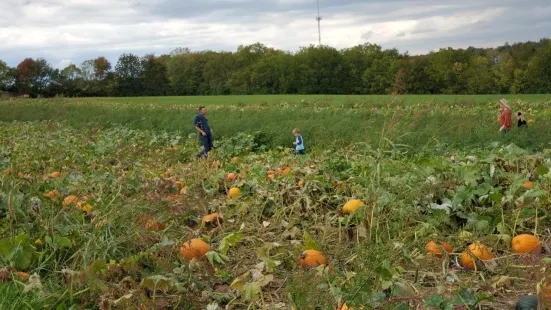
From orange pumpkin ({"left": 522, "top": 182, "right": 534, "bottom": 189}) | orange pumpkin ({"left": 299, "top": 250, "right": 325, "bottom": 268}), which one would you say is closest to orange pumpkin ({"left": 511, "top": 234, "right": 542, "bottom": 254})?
orange pumpkin ({"left": 522, "top": 182, "right": 534, "bottom": 189})

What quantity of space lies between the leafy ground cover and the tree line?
33887 mm

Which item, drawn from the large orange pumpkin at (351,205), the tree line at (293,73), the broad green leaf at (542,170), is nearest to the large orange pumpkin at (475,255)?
the large orange pumpkin at (351,205)

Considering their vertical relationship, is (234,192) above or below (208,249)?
above

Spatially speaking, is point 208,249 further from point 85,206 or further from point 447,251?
point 447,251

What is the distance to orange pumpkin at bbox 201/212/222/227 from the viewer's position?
3990mm

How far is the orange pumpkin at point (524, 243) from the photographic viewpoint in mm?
3297

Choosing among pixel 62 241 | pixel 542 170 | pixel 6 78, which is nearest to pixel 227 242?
pixel 62 241

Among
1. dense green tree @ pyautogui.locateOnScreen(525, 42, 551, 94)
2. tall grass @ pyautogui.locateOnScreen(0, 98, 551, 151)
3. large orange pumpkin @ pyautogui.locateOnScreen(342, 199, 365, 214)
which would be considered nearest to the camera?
large orange pumpkin @ pyautogui.locateOnScreen(342, 199, 365, 214)

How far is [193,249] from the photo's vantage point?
3.39m

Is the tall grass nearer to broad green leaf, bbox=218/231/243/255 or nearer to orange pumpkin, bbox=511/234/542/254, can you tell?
orange pumpkin, bbox=511/234/542/254

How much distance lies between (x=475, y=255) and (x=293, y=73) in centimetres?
5939

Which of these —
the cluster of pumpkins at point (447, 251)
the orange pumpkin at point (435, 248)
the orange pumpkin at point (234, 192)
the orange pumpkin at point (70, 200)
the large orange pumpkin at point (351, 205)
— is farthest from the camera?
the orange pumpkin at point (234, 192)

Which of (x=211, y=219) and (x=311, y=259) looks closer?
(x=311, y=259)

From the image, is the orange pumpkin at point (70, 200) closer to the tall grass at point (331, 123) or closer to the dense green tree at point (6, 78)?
the tall grass at point (331, 123)
